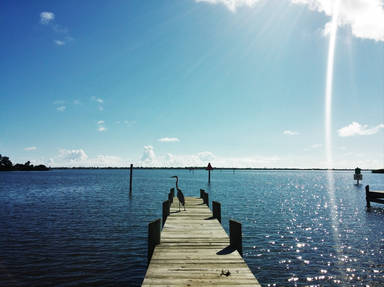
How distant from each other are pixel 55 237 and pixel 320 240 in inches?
585

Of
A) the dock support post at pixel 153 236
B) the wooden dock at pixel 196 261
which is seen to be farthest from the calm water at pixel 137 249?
the wooden dock at pixel 196 261

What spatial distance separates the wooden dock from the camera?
545cm

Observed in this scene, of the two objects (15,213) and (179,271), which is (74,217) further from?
(179,271)

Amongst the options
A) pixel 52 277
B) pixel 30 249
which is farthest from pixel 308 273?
pixel 30 249

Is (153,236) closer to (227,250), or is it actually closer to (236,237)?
(227,250)

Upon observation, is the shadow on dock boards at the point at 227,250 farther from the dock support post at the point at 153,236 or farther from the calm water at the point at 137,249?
the calm water at the point at 137,249

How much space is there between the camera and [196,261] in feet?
21.8

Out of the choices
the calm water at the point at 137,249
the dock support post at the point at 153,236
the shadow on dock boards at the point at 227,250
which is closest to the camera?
the shadow on dock boards at the point at 227,250

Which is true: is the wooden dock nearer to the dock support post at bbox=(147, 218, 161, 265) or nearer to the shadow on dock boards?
the shadow on dock boards

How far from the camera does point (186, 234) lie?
9438 millimetres

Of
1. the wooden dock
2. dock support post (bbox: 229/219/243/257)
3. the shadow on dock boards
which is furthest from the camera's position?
dock support post (bbox: 229/219/243/257)

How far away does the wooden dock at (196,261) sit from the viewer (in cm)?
→ 545

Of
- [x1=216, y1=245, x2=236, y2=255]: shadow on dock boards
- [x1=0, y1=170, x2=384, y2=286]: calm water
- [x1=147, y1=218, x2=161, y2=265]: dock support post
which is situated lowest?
[x1=0, y1=170, x2=384, y2=286]: calm water

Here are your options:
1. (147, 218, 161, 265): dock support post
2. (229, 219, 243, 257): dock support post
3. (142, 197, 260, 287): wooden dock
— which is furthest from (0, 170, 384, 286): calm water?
(229, 219, 243, 257): dock support post
